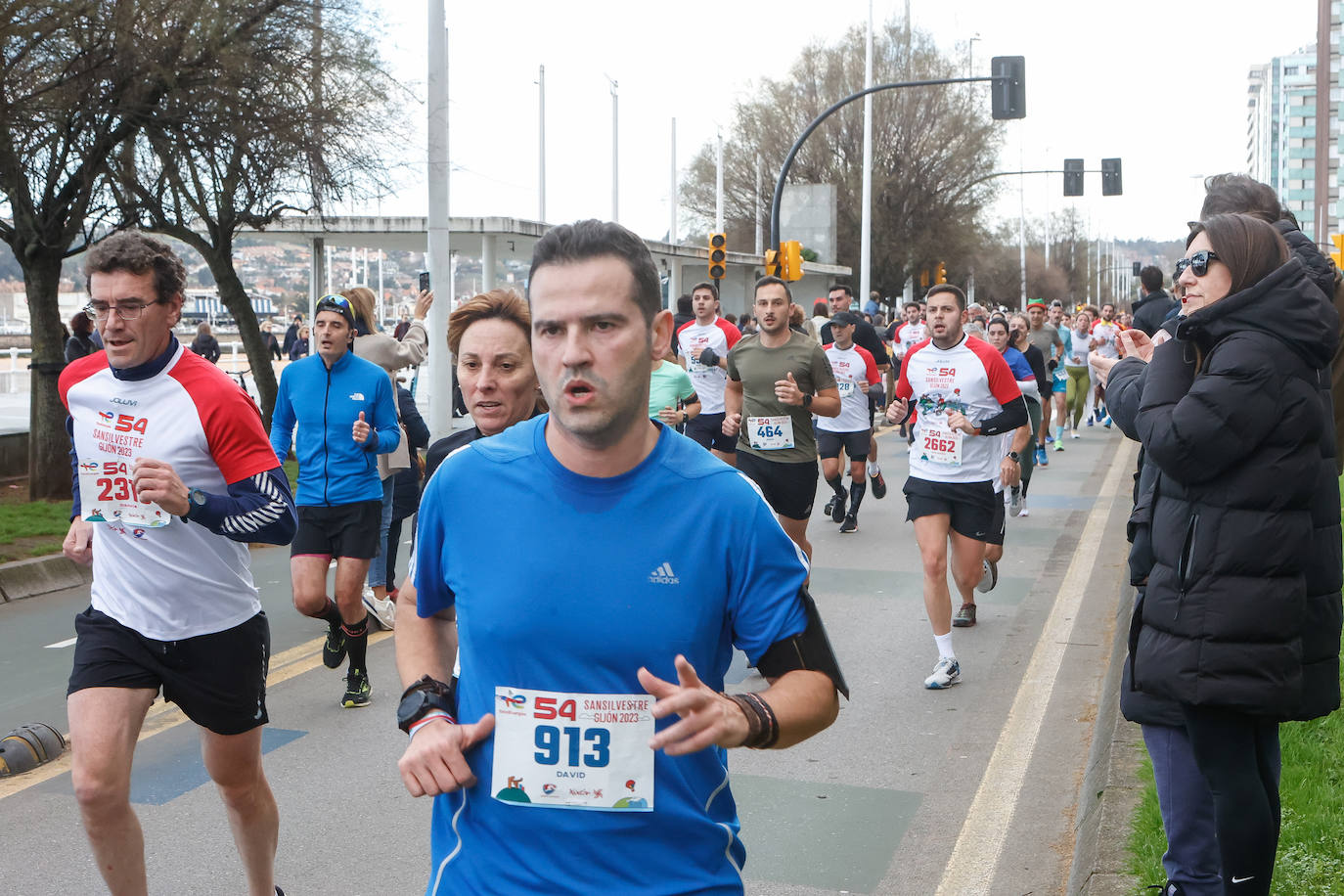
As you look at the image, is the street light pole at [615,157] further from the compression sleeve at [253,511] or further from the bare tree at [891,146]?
the compression sleeve at [253,511]

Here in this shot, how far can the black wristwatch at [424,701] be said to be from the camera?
2.23 meters

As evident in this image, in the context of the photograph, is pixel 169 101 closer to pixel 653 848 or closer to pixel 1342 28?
pixel 653 848

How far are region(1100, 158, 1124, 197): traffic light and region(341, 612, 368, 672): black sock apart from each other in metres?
28.9

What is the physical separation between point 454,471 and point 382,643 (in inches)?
243

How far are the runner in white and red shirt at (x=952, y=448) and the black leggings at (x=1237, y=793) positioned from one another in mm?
3660

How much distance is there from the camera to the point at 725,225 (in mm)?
66312

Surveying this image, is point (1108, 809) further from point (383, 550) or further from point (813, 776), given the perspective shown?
point (383, 550)

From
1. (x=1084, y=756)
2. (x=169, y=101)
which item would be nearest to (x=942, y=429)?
(x=1084, y=756)

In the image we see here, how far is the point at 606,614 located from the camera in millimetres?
2096

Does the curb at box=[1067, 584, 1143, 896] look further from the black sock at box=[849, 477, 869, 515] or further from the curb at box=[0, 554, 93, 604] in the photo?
the curb at box=[0, 554, 93, 604]

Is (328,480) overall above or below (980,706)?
above

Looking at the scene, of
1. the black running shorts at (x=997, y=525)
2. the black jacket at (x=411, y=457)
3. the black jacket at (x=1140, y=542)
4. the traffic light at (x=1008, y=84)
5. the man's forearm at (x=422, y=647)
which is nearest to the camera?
the man's forearm at (x=422, y=647)

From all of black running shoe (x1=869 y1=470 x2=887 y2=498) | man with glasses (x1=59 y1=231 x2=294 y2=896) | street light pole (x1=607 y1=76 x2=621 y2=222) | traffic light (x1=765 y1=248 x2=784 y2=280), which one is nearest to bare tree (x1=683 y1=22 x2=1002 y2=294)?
street light pole (x1=607 y1=76 x2=621 y2=222)

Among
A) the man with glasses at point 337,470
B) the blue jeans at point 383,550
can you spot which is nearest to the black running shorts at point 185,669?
the man with glasses at point 337,470
